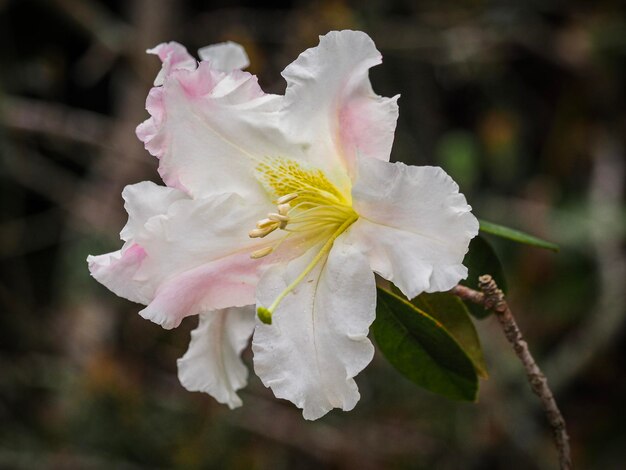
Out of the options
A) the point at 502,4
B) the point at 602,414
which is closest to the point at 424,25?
the point at 502,4

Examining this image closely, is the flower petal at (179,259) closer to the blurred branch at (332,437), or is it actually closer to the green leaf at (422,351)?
the green leaf at (422,351)

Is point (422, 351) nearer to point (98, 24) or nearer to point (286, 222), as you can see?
point (286, 222)

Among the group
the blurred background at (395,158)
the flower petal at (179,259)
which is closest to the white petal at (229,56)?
the flower petal at (179,259)

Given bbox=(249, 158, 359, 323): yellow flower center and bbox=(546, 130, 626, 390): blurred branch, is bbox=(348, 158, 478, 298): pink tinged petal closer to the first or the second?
bbox=(249, 158, 359, 323): yellow flower center

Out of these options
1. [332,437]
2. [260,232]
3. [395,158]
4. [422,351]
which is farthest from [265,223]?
[395,158]

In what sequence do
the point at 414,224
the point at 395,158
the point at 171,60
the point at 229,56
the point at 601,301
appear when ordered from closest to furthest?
the point at 414,224
the point at 171,60
the point at 229,56
the point at 601,301
the point at 395,158

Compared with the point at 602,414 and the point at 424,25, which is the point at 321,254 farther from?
the point at 424,25
